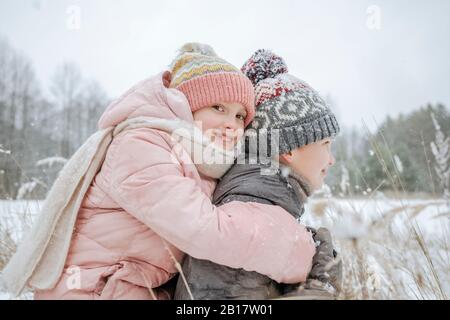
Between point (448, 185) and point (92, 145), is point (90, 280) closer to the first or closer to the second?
point (92, 145)

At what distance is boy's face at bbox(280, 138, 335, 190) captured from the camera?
165 centimetres

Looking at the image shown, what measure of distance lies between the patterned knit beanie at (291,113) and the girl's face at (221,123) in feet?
0.45

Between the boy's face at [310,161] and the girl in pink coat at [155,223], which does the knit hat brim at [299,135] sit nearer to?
the boy's face at [310,161]

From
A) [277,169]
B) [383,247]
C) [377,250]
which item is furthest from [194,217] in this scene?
[383,247]

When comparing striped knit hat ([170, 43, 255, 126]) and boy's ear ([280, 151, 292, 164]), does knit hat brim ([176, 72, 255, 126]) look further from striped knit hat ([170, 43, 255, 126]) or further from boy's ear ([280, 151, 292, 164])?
boy's ear ([280, 151, 292, 164])

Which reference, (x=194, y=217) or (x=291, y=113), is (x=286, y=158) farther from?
(x=194, y=217)

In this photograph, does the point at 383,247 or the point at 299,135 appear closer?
the point at 299,135

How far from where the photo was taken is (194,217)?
113 centimetres

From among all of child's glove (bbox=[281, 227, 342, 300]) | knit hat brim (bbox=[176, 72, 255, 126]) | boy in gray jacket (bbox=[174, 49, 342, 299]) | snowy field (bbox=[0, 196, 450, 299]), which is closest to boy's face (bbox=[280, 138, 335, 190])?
boy in gray jacket (bbox=[174, 49, 342, 299])

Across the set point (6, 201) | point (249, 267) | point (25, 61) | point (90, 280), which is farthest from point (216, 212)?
point (25, 61)

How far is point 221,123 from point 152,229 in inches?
23.8

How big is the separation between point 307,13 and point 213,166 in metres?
32.1
